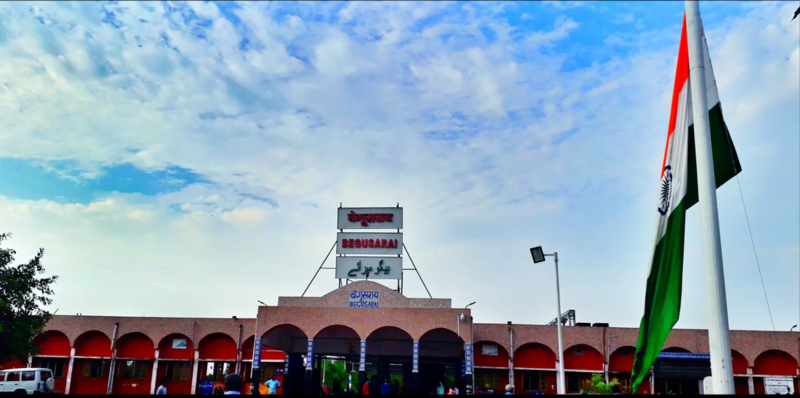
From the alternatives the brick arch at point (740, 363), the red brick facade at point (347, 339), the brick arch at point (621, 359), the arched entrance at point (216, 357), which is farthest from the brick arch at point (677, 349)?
the arched entrance at point (216, 357)

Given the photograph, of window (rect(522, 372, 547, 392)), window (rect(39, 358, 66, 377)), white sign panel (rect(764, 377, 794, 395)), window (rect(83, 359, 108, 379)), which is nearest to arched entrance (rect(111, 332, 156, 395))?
window (rect(83, 359, 108, 379))

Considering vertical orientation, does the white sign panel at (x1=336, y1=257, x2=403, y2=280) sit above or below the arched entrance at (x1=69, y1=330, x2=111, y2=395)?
above

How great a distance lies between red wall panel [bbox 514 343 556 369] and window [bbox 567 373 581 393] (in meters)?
1.05

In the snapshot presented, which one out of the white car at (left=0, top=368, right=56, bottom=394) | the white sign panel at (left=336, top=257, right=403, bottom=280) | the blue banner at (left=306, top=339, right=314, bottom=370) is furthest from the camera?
the white sign panel at (left=336, top=257, right=403, bottom=280)

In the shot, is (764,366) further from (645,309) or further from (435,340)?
(645,309)

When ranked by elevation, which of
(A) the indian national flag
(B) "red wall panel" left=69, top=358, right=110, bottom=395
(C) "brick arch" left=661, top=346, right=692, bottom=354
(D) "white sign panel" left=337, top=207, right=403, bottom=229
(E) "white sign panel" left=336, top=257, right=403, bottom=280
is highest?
(D) "white sign panel" left=337, top=207, right=403, bottom=229

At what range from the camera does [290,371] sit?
3366cm

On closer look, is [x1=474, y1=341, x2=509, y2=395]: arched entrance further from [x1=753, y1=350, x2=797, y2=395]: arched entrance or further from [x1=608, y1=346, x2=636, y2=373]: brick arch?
[x1=753, y1=350, x2=797, y2=395]: arched entrance

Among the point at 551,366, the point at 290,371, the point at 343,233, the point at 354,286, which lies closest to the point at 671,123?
the point at 354,286

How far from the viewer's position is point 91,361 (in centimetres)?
3531

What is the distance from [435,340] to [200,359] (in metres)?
13.4

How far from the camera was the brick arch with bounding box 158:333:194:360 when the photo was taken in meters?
34.8

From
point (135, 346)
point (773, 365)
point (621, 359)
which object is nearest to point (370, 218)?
point (621, 359)

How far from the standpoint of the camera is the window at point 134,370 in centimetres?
3494
